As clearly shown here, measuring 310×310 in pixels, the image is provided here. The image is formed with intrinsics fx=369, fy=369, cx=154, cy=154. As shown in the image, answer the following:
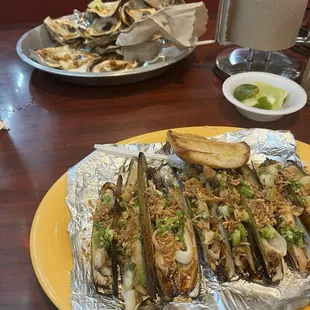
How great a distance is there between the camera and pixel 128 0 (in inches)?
66.7

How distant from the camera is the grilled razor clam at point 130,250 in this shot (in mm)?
736

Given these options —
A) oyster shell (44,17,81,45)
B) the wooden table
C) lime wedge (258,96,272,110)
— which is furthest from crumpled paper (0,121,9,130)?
lime wedge (258,96,272,110)

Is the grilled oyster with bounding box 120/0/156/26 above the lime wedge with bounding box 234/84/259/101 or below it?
above

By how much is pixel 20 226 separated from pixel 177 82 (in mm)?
894

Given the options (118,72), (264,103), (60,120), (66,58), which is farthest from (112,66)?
(264,103)

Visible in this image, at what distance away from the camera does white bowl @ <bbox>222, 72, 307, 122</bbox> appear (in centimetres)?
124

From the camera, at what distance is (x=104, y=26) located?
1.63m

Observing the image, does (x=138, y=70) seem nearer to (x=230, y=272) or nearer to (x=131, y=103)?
(x=131, y=103)

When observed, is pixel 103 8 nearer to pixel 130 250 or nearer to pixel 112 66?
pixel 112 66

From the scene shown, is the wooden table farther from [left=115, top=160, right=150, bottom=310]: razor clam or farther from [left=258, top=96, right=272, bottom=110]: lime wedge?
[left=115, top=160, right=150, bottom=310]: razor clam

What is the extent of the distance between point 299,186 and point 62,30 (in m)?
1.28

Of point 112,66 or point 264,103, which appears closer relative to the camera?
point 264,103

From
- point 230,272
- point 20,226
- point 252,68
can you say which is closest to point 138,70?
point 252,68

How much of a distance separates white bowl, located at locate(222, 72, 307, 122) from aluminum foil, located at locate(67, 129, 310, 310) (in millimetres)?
124
